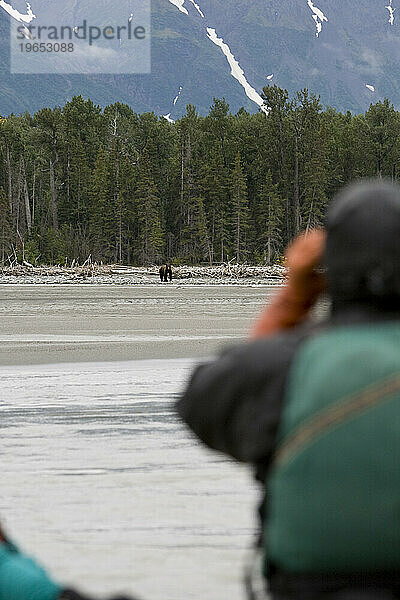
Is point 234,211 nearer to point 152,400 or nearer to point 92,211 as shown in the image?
point 92,211

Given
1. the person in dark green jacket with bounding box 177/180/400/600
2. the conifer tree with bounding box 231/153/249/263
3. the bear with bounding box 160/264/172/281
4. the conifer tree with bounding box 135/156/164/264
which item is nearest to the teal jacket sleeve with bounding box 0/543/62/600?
the person in dark green jacket with bounding box 177/180/400/600

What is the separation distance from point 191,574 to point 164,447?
3441mm

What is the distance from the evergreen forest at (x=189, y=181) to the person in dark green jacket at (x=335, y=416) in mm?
86632

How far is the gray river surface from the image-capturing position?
17.3 ft

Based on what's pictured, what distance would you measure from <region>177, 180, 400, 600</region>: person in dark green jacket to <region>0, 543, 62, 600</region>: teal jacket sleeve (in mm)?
685

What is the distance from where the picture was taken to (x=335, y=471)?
220cm

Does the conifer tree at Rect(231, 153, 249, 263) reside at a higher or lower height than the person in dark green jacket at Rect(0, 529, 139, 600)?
lower

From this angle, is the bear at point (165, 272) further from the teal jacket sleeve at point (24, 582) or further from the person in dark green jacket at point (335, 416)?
the person in dark green jacket at point (335, 416)

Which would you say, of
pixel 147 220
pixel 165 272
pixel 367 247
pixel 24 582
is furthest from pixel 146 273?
pixel 367 247

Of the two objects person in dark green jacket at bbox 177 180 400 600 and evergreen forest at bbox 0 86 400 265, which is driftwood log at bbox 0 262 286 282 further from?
person in dark green jacket at bbox 177 180 400 600

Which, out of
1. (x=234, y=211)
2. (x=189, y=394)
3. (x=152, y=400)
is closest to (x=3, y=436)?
(x=152, y=400)

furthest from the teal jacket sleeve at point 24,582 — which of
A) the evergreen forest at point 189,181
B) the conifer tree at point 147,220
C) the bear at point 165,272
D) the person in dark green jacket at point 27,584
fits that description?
the conifer tree at point 147,220

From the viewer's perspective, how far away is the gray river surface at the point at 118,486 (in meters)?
5.26

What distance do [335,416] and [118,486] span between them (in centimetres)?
511
